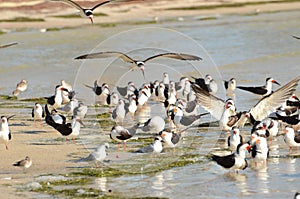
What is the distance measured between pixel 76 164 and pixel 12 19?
25.9 metres

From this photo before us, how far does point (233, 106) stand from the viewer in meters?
14.4

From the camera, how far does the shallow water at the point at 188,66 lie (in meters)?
10.6

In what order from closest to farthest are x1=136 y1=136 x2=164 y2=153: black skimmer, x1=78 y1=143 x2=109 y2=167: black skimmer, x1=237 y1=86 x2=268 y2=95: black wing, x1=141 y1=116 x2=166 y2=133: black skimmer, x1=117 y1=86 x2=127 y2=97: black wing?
x1=78 y1=143 x2=109 y2=167: black skimmer, x1=136 y1=136 x2=164 y2=153: black skimmer, x1=141 y1=116 x2=166 y2=133: black skimmer, x1=237 y1=86 x2=268 y2=95: black wing, x1=117 y1=86 x2=127 y2=97: black wing

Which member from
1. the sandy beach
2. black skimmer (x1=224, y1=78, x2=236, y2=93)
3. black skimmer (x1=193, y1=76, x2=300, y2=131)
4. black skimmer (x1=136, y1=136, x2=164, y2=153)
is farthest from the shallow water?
the sandy beach

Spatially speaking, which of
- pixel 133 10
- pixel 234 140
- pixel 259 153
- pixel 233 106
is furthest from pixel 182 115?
pixel 133 10

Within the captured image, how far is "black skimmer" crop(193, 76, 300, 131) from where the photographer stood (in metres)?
14.0

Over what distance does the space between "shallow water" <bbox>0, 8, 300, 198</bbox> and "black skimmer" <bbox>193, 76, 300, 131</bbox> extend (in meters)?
0.36

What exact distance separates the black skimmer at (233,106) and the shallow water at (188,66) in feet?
1.18

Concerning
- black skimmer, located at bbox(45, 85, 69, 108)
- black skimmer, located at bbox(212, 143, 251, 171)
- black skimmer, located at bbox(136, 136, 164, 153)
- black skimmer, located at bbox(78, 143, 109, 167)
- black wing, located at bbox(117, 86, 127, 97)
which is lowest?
black skimmer, located at bbox(212, 143, 251, 171)

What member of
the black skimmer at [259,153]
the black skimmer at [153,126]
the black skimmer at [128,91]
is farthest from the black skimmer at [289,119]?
the black skimmer at [128,91]

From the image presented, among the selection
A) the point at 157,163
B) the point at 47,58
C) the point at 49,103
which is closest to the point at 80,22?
the point at 47,58

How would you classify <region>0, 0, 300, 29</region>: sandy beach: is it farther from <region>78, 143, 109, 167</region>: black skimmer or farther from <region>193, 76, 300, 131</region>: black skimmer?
<region>78, 143, 109, 167</region>: black skimmer

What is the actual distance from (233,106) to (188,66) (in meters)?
9.29

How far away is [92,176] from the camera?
36.7 feet
